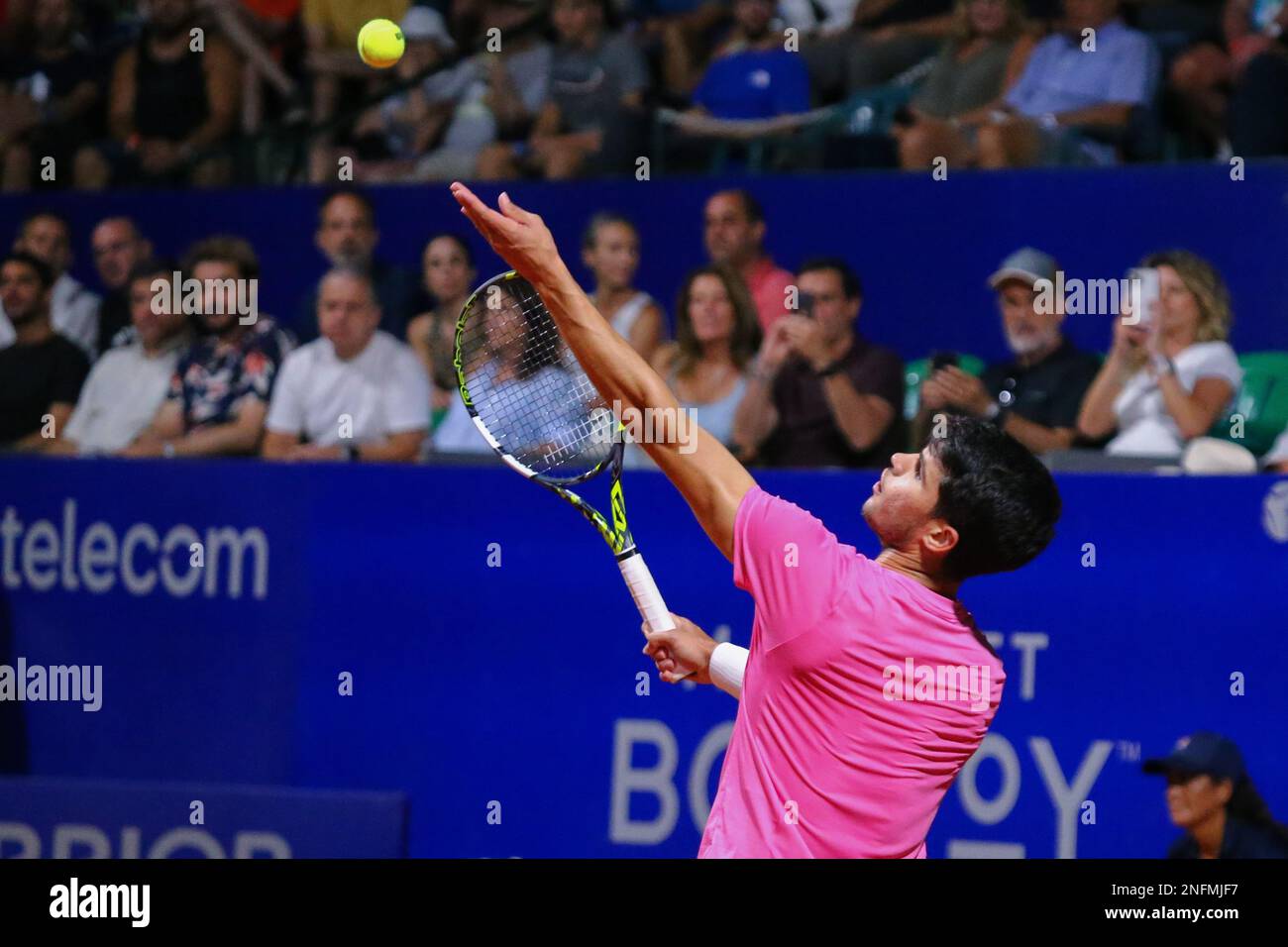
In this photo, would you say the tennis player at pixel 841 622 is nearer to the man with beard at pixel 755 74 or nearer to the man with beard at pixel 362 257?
the man with beard at pixel 362 257

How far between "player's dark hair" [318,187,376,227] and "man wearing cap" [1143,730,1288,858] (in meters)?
3.86

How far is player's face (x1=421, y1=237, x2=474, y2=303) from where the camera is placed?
7148 mm

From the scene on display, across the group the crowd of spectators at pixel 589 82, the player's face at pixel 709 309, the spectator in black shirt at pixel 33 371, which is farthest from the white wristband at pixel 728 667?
the spectator in black shirt at pixel 33 371

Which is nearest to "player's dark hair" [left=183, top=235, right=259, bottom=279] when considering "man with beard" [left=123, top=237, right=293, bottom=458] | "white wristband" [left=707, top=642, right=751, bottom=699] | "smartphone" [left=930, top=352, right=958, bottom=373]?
"man with beard" [left=123, top=237, right=293, bottom=458]

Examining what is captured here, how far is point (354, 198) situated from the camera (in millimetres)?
7520

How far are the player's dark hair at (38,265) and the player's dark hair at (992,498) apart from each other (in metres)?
5.27

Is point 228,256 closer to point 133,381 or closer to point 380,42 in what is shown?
point 133,381

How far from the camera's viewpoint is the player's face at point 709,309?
21.4ft

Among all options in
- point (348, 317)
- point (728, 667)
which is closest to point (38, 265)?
point (348, 317)

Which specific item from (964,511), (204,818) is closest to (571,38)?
(204,818)

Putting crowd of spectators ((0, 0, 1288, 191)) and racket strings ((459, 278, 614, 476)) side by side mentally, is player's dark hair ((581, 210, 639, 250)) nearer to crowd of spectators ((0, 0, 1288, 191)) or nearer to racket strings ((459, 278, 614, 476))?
crowd of spectators ((0, 0, 1288, 191))

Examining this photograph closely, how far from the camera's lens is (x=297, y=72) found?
8.96 meters
